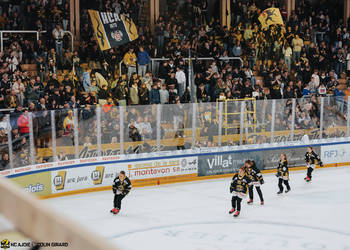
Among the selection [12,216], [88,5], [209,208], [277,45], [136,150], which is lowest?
[209,208]

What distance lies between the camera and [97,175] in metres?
14.4

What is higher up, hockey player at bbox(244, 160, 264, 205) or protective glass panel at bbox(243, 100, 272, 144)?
protective glass panel at bbox(243, 100, 272, 144)

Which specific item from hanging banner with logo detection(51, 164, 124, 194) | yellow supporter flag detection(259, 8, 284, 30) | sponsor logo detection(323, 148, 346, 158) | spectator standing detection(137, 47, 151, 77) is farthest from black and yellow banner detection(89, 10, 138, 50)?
sponsor logo detection(323, 148, 346, 158)

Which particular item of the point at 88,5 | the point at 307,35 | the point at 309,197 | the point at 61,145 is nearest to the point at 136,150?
the point at 61,145

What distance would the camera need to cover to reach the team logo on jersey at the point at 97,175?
1434cm

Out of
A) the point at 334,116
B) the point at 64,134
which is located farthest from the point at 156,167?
the point at 334,116

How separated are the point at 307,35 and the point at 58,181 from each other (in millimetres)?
12539

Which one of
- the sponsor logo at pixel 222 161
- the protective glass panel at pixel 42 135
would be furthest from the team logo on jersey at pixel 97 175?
the sponsor logo at pixel 222 161

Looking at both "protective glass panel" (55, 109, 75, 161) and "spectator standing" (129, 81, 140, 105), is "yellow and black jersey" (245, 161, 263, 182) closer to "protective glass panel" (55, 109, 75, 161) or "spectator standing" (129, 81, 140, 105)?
"protective glass panel" (55, 109, 75, 161)

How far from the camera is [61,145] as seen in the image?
1359 cm

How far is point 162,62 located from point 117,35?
2.10m

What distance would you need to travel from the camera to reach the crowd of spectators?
14.3 m

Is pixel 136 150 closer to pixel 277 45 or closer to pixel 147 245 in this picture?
pixel 147 245

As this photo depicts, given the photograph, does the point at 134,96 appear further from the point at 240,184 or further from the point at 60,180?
the point at 240,184
